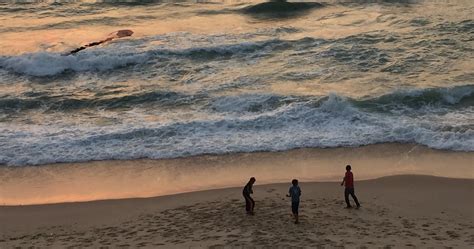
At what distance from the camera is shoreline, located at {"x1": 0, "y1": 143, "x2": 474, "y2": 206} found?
16.1 meters

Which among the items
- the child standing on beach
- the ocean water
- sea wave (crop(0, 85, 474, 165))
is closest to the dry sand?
the child standing on beach

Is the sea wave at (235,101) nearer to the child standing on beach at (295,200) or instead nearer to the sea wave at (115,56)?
the sea wave at (115,56)

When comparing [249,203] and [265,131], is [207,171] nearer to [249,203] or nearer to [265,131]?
[265,131]

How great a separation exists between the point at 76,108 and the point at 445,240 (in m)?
14.0

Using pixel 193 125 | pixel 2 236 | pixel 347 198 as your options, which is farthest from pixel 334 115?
pixel 2 236

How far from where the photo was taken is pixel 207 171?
675 inches

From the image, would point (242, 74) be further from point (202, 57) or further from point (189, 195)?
point (189, 195)

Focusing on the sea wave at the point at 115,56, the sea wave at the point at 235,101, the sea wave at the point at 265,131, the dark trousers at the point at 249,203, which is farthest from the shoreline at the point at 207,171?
the sea wave at the point at 115,56

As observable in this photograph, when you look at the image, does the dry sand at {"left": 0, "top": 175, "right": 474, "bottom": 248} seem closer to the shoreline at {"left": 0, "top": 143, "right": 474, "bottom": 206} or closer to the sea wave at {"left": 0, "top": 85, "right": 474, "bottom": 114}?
the shoreline at {"left": 0, "top": 143, "right": 474, "bottom": 206}

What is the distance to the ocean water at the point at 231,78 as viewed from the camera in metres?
19.1

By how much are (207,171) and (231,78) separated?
8010mm

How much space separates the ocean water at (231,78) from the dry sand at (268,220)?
116 inches

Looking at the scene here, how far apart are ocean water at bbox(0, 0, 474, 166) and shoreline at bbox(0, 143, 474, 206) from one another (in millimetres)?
499

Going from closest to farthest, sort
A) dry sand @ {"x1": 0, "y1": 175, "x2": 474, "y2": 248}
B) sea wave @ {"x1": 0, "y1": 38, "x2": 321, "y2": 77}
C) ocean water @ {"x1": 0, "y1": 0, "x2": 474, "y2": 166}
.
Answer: dry sand @ {"x1": 0, "y1": 175, "x2": 474, "y2": 248} → ocean water @ {"x1": 0, "y1": 0, "x2": 474, "y2": 166} → sea wave @ {"x1": 0, "y1": 38, "x2": 321, "y2": 77}
